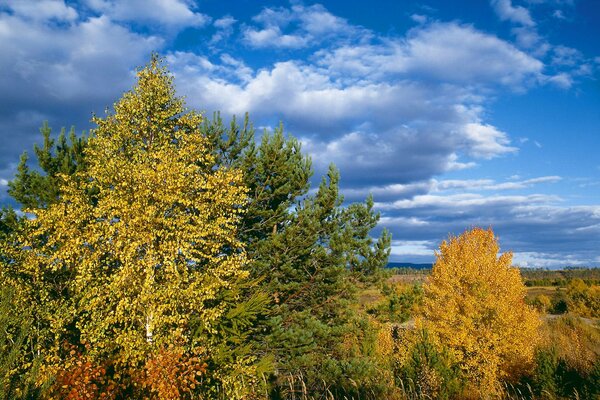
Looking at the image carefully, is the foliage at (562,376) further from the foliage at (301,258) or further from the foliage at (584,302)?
the foliage at (584,302)

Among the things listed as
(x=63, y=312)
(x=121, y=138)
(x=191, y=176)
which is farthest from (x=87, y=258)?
(x=121, y=138)

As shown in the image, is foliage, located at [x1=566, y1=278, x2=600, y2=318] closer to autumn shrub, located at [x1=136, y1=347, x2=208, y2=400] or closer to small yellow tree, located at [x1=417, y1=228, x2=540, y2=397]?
small yellow tree, located at [x1=417, y1=228, x2=540, y2=397]

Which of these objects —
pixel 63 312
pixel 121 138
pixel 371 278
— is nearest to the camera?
pixel 63 312

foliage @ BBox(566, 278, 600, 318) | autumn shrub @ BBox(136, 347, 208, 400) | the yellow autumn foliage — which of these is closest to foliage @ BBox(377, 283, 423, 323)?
the yellow autumn foliage

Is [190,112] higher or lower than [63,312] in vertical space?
higher

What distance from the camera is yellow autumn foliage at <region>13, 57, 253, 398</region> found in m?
13.3

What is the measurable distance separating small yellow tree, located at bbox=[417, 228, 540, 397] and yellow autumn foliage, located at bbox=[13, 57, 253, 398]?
585 inches

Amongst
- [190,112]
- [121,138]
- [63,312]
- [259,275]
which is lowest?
[63,312]

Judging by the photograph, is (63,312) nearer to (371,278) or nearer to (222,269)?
(222,269)

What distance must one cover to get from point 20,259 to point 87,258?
327cm

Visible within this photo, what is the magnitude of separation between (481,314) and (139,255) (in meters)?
20.6

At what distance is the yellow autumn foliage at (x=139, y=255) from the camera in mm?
13281

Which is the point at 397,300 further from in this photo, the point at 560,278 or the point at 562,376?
the point at 560,278

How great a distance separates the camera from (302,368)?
59.1 ft
